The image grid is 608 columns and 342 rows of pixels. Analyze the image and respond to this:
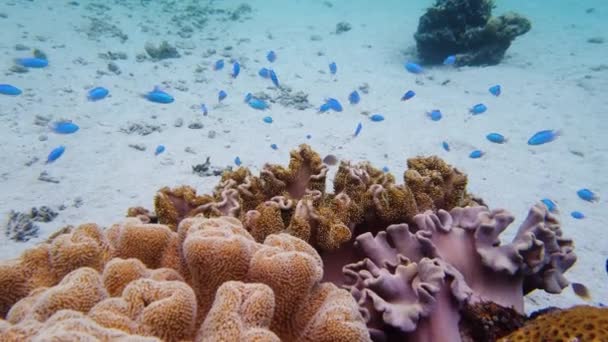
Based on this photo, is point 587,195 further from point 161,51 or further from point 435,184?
point 161,51

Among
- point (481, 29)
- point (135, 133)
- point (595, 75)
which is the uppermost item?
point (481, 29)

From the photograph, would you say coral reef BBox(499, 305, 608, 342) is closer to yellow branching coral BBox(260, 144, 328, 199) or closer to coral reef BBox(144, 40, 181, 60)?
yellow branching coral BBox(260, 144, 328, 199)

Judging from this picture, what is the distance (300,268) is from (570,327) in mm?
1198

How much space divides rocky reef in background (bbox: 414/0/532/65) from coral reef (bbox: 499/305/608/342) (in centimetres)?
1605

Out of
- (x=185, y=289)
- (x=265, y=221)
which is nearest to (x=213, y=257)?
(x=185, y=289)

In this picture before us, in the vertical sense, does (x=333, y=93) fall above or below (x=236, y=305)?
below

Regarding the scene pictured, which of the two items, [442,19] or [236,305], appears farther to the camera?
[442,19]

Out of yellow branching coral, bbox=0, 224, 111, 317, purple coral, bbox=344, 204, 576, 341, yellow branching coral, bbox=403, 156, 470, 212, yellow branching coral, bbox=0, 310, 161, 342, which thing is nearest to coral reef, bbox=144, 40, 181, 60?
yellow branching coral, bbox=403, 156, 470, 212

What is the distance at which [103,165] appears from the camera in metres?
9.48

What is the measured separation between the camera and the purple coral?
7.15 feet

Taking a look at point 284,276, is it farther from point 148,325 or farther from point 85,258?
point 85,258

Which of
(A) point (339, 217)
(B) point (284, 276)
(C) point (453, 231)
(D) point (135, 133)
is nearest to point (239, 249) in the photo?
(B) point (284, 276)

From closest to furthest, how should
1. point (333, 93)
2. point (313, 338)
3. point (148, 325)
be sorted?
point (148, 325) → point (313, 338) → point (333, 93)

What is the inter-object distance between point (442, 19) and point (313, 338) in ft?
55.8
